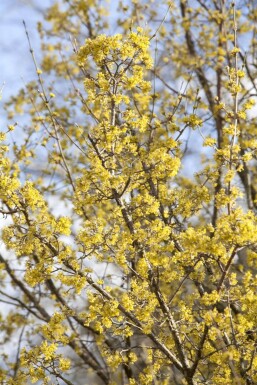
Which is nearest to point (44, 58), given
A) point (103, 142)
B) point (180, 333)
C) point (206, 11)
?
point (206, 11)

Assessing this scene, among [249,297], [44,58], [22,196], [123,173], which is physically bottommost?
[249,297]

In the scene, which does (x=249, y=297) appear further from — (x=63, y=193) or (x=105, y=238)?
(x=63, y=193)

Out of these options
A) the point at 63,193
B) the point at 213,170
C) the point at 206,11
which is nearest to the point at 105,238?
the point at 213,170

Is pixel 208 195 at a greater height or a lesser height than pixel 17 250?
greater

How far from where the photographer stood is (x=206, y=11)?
7.89 m

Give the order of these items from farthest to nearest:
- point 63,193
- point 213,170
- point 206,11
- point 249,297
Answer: point 206,11 → point 63,193 → point 213,170 → point 249,297

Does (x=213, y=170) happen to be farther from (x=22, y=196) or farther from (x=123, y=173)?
(x=22, y=196)

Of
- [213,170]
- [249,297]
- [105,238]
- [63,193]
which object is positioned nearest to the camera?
[249,297]

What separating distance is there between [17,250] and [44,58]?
5.86 metres

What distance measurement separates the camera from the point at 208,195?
359 cm

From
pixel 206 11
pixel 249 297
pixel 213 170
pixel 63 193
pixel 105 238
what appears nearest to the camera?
pixel 249 297

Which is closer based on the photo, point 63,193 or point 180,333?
point 180,333

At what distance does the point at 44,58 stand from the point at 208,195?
18.9ft

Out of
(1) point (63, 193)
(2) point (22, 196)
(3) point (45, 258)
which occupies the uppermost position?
(1) point (63, 193)
